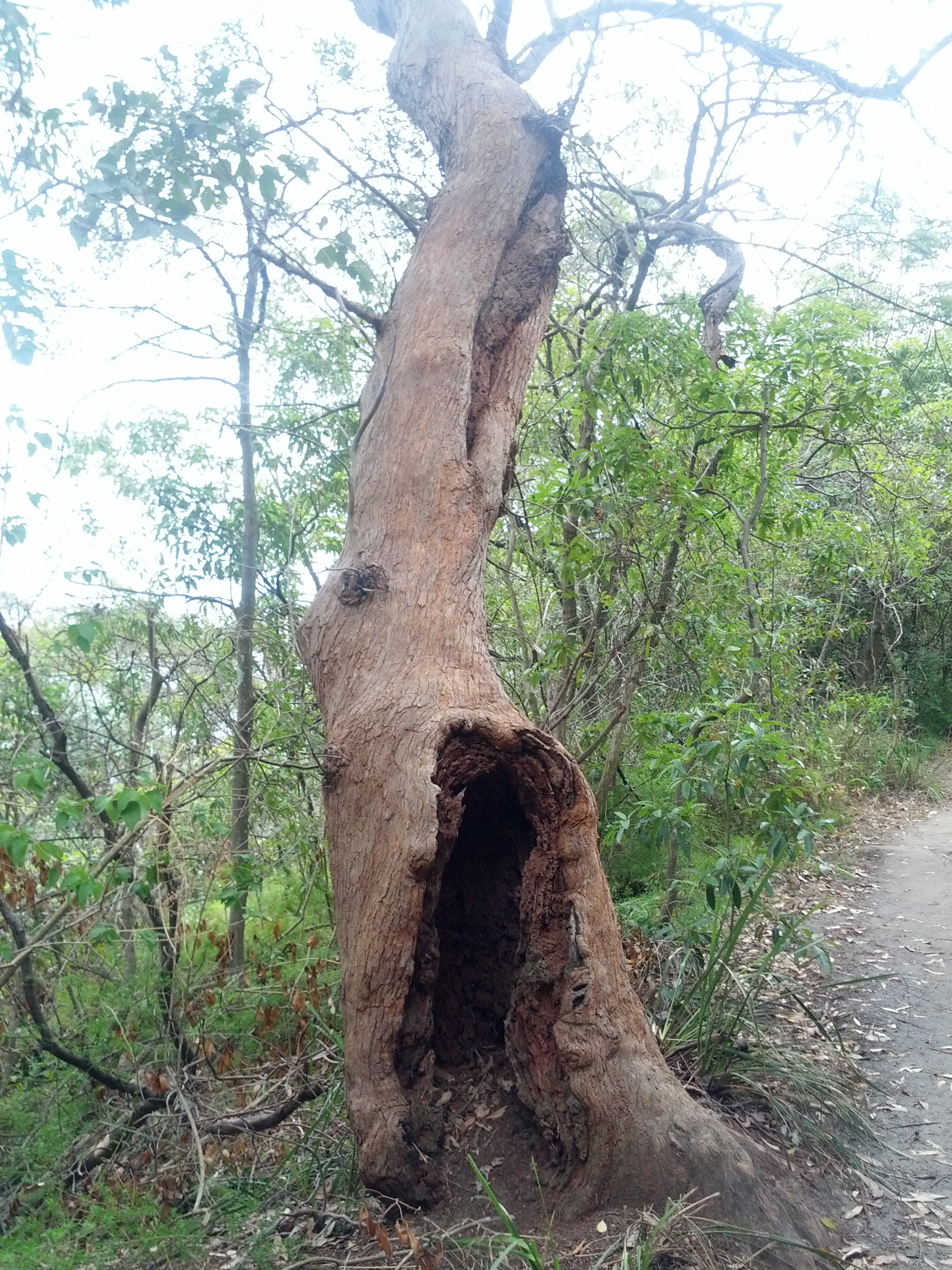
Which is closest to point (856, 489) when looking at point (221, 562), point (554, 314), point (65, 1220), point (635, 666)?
point (554, 314)

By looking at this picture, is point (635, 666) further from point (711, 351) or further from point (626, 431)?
point (711, 351)

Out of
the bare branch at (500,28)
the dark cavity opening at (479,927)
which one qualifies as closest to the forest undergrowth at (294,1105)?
the dark cavity opening at (479,927)

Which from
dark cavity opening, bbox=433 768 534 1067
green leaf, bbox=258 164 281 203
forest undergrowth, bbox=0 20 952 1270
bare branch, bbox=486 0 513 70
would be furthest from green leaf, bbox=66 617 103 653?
bare branch, bbox=486 0 513 70

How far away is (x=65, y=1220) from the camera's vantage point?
9.93ft

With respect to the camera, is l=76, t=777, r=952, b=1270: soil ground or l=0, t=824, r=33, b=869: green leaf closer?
l=76, t=777, r=952, b=1270: soil ground

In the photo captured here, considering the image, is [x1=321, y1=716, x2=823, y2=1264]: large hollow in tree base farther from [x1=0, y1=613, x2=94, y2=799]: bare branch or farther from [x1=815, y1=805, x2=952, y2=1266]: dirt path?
[x1=0, y1=613, x2=94, y2=799]: bare branch

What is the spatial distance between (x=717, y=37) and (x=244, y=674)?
5021 mm

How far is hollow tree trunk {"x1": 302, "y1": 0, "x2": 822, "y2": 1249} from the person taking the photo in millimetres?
2514

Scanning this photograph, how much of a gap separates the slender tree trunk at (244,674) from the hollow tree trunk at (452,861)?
38.9 inches

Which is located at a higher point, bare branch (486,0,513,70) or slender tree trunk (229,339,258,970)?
bare branch (486,0,513,70)

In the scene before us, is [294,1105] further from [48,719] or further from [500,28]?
[500,28]

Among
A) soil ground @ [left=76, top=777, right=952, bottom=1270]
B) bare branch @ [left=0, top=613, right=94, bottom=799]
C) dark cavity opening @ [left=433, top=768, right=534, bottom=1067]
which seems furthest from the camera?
bare branch @ [left=0, top=613, right=94, bottom=799]

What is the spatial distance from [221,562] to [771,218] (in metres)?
4.27

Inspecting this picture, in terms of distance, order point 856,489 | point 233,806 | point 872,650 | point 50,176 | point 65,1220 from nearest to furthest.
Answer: point 65,1220
point 50,176
point 233,806
point 856,489
point 872,650
